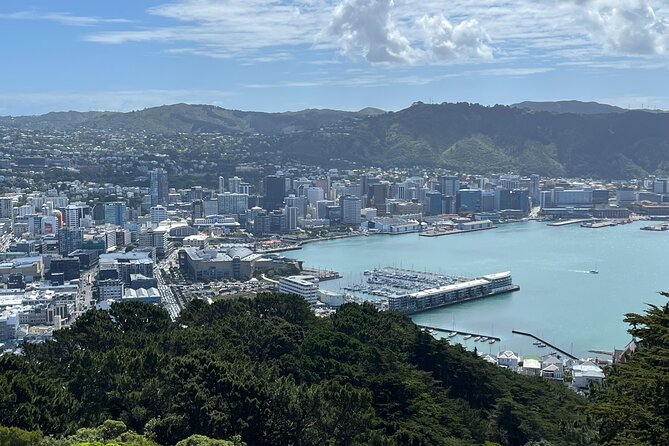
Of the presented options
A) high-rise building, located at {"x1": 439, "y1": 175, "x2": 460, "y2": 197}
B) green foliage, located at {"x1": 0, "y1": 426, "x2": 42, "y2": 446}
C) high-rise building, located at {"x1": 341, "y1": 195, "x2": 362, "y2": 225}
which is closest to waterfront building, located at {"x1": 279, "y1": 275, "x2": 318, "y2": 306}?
green foliage, located at {"x1": 0, "y1": 426, "x2": 42, "y2": 446}

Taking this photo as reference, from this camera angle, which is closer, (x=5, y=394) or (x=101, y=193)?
(x=5, y=394)

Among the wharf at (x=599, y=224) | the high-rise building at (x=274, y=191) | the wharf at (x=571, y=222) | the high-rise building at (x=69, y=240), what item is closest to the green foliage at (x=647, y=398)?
the high-rise building at (x=69, y=240)

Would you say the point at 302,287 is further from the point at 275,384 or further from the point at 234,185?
the point at 234,185

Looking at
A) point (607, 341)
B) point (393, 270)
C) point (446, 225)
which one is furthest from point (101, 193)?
point (607, 341)

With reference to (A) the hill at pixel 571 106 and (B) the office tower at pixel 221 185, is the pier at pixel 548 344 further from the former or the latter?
(A) the hill at pixel 571 106

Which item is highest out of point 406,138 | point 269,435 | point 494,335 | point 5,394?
point 406,138

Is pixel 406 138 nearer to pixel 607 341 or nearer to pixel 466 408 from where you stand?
pixel 607 341
